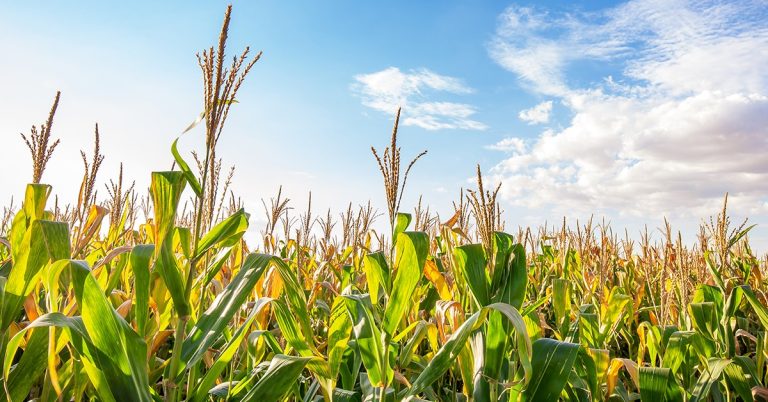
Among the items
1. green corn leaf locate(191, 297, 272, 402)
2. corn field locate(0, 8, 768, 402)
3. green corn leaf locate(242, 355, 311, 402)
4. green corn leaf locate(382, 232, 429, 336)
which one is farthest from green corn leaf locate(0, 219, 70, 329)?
green corn leaf locate(382, 232, 429, 336)

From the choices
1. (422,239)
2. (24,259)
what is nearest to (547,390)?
(422,239)

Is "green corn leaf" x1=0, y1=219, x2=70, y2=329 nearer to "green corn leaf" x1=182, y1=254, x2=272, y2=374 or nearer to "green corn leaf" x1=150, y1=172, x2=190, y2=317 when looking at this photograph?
"green corn leaf" x1=150, y1=172, x2=190, y2=317

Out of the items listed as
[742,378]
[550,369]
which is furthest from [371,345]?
[742,378]

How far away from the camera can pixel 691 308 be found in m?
2.94

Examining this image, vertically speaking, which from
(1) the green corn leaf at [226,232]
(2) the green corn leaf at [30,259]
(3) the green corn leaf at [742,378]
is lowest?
(3) the green corn leaf at [742,378]

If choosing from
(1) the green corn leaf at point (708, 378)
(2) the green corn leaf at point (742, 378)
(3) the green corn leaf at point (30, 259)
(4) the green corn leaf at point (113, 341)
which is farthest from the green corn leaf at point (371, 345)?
(2) the green corn leaf at point (742, 378)

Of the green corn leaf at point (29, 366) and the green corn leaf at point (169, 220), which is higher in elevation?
the green corn leaf at point (169, 220)

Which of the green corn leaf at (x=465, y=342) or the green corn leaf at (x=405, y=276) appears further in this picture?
the green corn leaf at (x=405, y=276)

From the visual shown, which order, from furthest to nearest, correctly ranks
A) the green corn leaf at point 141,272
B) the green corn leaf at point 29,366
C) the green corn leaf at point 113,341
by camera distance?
the green corn leaf at point 29,366 < the green corn leaf at point 141,272 < the green corn leaf at point 113,341

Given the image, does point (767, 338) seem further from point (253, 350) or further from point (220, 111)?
point (220, 111)

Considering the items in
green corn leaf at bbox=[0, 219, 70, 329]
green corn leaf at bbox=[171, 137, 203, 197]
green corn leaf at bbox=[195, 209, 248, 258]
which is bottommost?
green corn leaf at bbox=[0, 219, 70, 329]

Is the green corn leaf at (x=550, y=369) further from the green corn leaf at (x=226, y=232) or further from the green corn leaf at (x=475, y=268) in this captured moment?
the green corn leaf at (x=226, y=232)

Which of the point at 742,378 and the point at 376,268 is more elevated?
the point at 376,268

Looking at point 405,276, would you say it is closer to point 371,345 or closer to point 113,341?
point 371,345
